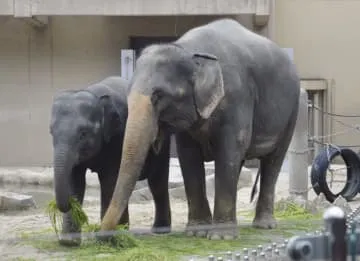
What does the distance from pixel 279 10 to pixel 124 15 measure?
98.7 inches

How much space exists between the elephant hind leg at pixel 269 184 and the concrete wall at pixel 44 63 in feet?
22.5

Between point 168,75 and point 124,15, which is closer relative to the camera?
point 168,75

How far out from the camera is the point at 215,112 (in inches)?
184

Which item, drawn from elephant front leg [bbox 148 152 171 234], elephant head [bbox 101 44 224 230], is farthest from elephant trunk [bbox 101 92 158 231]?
elephant front leg [bbox 148 152 171 234]

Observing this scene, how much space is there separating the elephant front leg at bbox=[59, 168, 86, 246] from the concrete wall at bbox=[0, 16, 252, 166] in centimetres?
766

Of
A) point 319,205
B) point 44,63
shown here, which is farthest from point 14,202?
point 44,63

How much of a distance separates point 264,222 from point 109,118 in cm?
135

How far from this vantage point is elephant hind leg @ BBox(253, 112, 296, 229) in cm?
551

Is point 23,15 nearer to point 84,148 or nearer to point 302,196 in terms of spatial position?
point 302,196

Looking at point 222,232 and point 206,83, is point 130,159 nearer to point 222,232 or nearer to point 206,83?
point 206,83

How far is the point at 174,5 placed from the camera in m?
11.5

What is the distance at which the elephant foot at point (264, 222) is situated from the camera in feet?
17.8

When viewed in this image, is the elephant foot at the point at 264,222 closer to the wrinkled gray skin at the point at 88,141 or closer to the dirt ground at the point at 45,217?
the dirt ground at the point at 45,217

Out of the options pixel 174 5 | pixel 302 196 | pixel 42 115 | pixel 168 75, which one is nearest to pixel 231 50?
pixel 168 75
